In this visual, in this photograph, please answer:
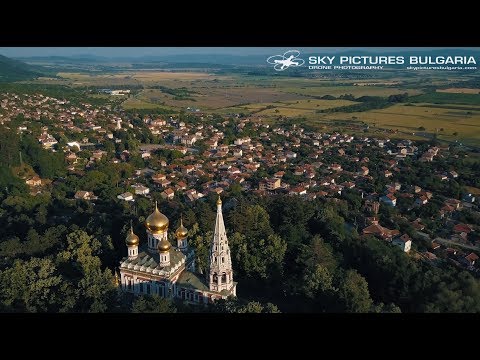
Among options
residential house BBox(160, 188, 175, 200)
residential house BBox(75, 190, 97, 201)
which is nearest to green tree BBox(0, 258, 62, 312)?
residential house BBox(75, 190, 97, 201)

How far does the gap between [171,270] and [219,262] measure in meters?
0.78

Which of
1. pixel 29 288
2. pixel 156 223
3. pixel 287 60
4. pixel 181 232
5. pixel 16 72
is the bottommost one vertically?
pixel 29 288

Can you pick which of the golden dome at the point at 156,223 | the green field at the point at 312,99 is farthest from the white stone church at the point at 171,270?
the green field at the point at 312,99

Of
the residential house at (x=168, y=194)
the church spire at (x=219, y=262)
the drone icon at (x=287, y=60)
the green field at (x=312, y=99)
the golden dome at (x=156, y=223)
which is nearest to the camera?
the church spire at (x=219, y=262)

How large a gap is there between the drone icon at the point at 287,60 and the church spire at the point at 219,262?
112 inches

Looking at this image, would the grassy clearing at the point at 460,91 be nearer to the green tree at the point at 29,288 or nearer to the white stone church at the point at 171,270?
the white stone church at the point at 171,270

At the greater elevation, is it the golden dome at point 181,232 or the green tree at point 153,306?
the golden dome at point 181,232

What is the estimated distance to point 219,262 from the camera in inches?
269

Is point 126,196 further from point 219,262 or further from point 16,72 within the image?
point 16,72

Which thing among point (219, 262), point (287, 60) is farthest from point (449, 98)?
point (219, 262)

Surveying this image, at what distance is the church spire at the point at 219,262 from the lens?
6.79 m

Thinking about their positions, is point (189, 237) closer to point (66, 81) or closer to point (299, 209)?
point (299, 209)

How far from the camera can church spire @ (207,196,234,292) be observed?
679 centimetres

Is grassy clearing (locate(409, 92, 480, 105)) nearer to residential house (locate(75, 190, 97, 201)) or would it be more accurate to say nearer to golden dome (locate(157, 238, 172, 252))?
golden dome (locate(157, 238, 172, 252))
